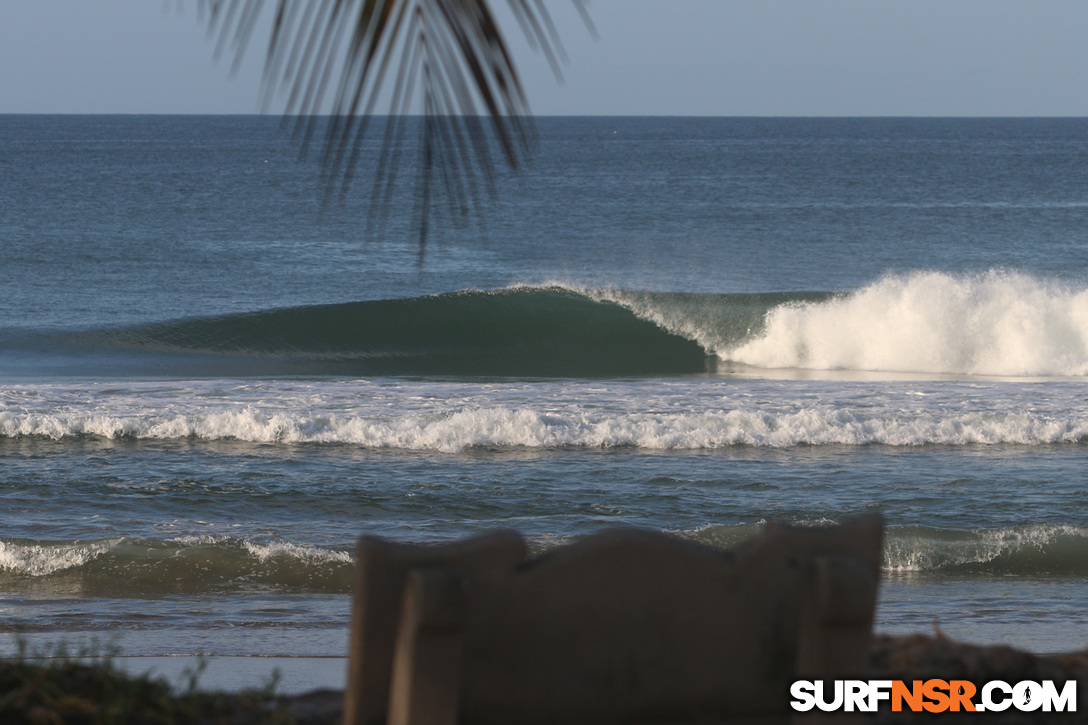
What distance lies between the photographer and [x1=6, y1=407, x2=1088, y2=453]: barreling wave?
1237 cm

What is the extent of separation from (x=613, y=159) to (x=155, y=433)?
76595 mm

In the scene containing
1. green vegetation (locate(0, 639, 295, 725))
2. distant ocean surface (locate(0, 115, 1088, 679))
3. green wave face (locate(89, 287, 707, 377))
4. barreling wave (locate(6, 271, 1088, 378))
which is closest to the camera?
green vegetation (locate(0, 639, 295, 725))

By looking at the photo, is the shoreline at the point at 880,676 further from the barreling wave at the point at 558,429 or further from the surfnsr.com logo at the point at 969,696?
the barreling wave at the point at 558,429

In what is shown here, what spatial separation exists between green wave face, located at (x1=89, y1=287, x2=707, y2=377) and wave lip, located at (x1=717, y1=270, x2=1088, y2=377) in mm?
1965

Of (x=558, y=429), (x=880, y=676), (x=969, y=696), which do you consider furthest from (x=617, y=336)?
(x=880, y=676)

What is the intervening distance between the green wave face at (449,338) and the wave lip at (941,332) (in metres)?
1.97

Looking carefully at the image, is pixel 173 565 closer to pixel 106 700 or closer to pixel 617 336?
pixel 106 700

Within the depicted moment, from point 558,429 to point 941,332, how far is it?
11.3 m

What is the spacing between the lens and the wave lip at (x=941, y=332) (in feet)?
66.9

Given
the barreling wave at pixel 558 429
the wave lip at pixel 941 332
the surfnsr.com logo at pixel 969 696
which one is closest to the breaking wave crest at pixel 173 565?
the barreling wave at pixel 558 429

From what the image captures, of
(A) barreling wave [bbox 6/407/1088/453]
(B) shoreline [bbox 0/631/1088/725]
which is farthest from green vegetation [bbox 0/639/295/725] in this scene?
(A) barreling wave [bbox 6/407/1088/453]

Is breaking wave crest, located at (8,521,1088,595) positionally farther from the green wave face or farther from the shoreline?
the green wave face

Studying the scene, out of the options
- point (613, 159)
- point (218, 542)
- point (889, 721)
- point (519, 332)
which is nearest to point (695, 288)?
point (519, 332)

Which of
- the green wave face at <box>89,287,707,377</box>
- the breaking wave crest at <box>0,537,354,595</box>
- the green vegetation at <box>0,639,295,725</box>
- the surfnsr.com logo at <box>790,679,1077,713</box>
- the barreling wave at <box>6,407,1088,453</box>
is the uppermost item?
the green wave face at <box>89,287,707,377</box>
